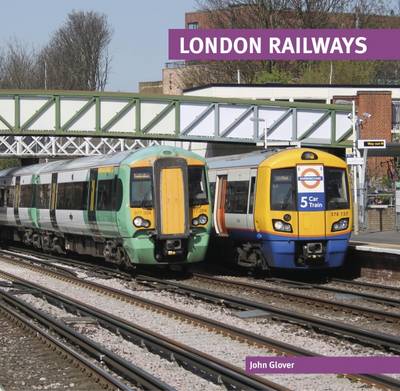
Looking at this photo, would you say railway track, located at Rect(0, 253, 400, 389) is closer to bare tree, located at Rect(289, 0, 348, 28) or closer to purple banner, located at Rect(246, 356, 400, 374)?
purple banner, located at Rect(246, 356, 400, 374)

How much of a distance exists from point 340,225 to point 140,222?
169 inches

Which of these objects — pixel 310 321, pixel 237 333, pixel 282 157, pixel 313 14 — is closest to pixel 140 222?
pixel 282 157

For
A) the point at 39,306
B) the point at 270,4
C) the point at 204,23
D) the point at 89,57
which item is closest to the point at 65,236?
the point at 39,306

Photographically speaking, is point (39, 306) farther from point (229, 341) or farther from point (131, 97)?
point (131, 97)

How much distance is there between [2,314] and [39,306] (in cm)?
105

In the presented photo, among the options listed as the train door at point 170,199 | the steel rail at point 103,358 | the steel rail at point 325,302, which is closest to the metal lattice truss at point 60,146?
the train door at point 170,199

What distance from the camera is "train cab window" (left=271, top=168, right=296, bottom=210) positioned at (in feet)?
59.5

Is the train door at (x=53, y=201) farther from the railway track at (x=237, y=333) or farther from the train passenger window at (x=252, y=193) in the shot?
the railway track at (x=237, y=333)

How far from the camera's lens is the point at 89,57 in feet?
290

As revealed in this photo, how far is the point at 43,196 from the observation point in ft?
87.0

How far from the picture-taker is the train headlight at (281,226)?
1802 cm

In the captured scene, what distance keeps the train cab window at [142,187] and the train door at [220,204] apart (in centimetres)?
230

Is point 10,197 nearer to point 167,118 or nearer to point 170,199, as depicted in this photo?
point 167,118

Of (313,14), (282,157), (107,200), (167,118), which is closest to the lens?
(282,157)
